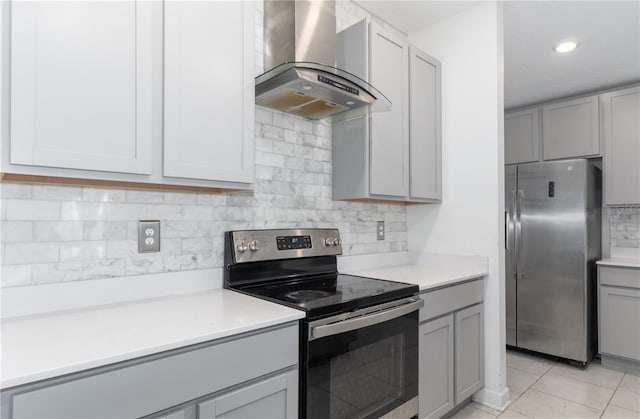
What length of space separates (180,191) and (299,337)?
Answer: 815mm

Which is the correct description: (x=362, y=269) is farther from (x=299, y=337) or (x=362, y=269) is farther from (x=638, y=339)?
(x=638, y=339)

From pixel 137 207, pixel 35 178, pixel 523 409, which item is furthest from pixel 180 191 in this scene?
pixel 523 409

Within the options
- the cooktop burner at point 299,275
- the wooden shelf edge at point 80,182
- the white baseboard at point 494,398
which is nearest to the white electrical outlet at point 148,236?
the wooden shelf edge at point 80,182

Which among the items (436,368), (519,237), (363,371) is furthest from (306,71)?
(519,237)

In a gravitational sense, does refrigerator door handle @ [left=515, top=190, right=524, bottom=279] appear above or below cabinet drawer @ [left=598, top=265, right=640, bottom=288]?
above

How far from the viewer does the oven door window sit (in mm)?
1359

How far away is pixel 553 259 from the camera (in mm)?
3250

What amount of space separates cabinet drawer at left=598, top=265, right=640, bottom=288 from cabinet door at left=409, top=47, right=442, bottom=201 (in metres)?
1.79

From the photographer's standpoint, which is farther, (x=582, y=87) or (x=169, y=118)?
(x=582, y=87)

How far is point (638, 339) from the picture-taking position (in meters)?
3.02

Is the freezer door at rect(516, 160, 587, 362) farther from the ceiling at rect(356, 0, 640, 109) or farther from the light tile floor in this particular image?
the ceiling at rect(356, 0, 640, 109)

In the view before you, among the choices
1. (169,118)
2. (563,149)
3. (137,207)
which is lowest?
(137,207)

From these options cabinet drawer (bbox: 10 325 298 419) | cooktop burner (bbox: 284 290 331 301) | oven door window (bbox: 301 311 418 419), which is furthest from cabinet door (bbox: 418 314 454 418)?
cabinet drawer (bbox: 10 325 298 419)

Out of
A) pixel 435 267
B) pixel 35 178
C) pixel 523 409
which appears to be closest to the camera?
pixel 35 178
